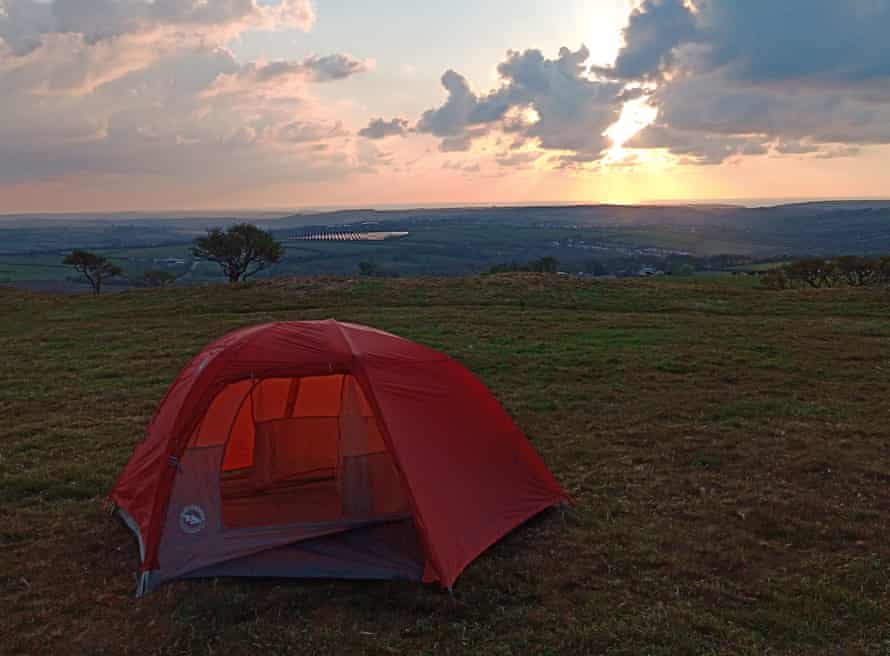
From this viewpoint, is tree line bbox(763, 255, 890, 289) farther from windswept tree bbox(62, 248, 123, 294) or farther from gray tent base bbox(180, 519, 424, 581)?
windswept tree bbox(62, 248, 123, 294)

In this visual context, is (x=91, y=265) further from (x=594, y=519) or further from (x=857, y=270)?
(x=594, y=519)

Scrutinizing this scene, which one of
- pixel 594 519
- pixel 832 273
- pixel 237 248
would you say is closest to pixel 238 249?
pixel 237 248

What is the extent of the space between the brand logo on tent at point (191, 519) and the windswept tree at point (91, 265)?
5454 centimetres

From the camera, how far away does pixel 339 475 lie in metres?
7.68

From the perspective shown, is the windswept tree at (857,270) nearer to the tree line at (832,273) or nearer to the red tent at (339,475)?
the tree line at (832,273)

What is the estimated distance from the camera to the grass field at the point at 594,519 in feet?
19.2

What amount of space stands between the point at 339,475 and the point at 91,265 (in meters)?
57.6

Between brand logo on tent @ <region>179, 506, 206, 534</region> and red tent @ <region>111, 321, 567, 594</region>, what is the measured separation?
10 mm

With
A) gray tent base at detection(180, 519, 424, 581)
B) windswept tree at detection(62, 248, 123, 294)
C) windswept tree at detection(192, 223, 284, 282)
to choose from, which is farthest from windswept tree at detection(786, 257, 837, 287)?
windswept tree at detection(62, 248, 123, 294)

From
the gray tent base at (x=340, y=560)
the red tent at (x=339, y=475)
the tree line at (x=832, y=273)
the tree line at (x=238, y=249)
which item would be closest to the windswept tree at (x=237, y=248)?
the tree line at (x=238, y=249)

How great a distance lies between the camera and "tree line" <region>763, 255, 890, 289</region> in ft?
109

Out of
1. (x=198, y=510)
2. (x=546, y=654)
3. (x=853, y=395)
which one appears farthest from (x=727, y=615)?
(x=853, y=395)

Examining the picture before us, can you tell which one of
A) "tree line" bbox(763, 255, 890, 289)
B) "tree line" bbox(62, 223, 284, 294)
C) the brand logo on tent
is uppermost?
"tree line" bbox(62, 223, 284, 294)

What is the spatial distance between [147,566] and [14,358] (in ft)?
47.1
